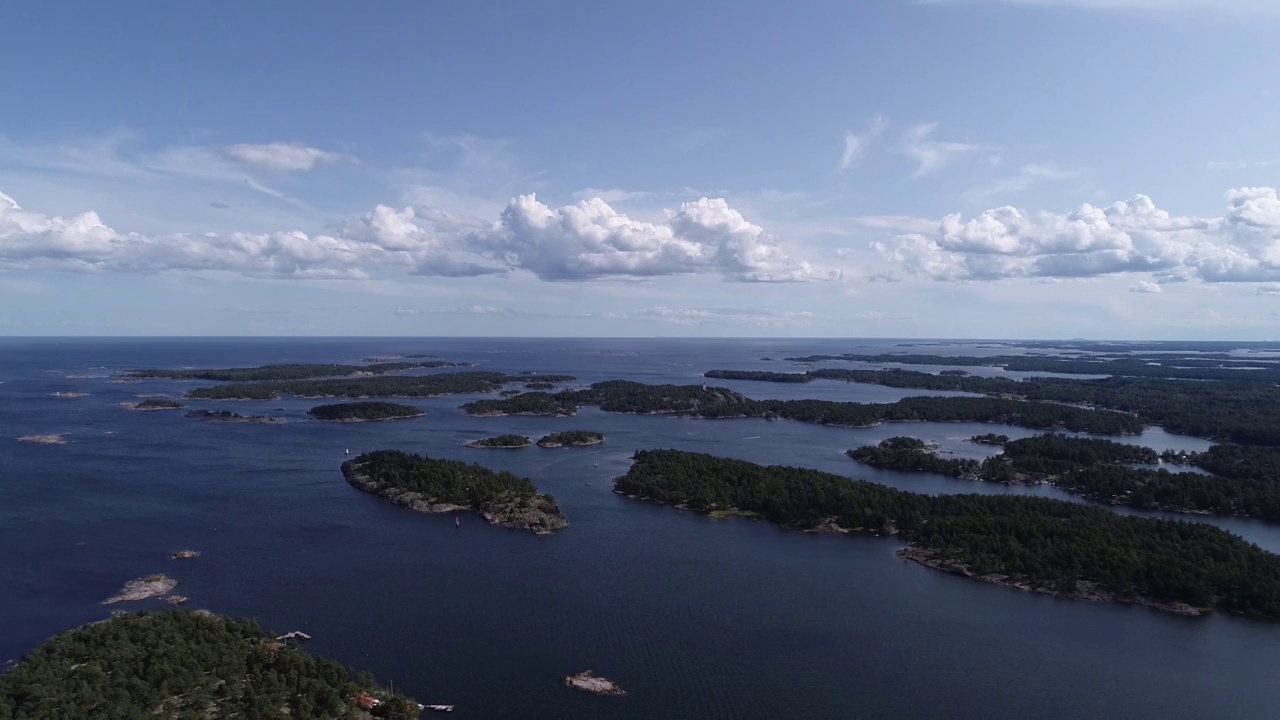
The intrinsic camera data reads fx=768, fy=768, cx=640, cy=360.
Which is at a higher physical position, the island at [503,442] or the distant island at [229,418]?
the distant island at [229,418]

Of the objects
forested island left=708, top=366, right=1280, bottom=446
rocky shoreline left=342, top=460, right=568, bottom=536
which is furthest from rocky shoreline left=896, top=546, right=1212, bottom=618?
forested island left=708, top=366, right=1280, bottom=446

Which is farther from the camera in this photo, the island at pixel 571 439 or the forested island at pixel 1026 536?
the island at pixel 571 439

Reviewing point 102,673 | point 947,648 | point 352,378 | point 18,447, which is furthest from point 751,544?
point 352,378

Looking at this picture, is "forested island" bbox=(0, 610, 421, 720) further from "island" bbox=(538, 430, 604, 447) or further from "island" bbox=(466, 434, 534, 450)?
"island" bbox=(538, 430, 604, 447)

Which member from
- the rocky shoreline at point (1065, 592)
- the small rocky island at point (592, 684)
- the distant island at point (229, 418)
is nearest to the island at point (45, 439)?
the distant island at point (229, 418)

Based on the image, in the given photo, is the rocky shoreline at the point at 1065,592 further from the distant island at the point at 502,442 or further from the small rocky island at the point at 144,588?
the distant island at the point at 502,442

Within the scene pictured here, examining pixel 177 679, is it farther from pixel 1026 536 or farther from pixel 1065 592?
pixel 1026 536

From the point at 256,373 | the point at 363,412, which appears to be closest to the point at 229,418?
the point at 363,412
